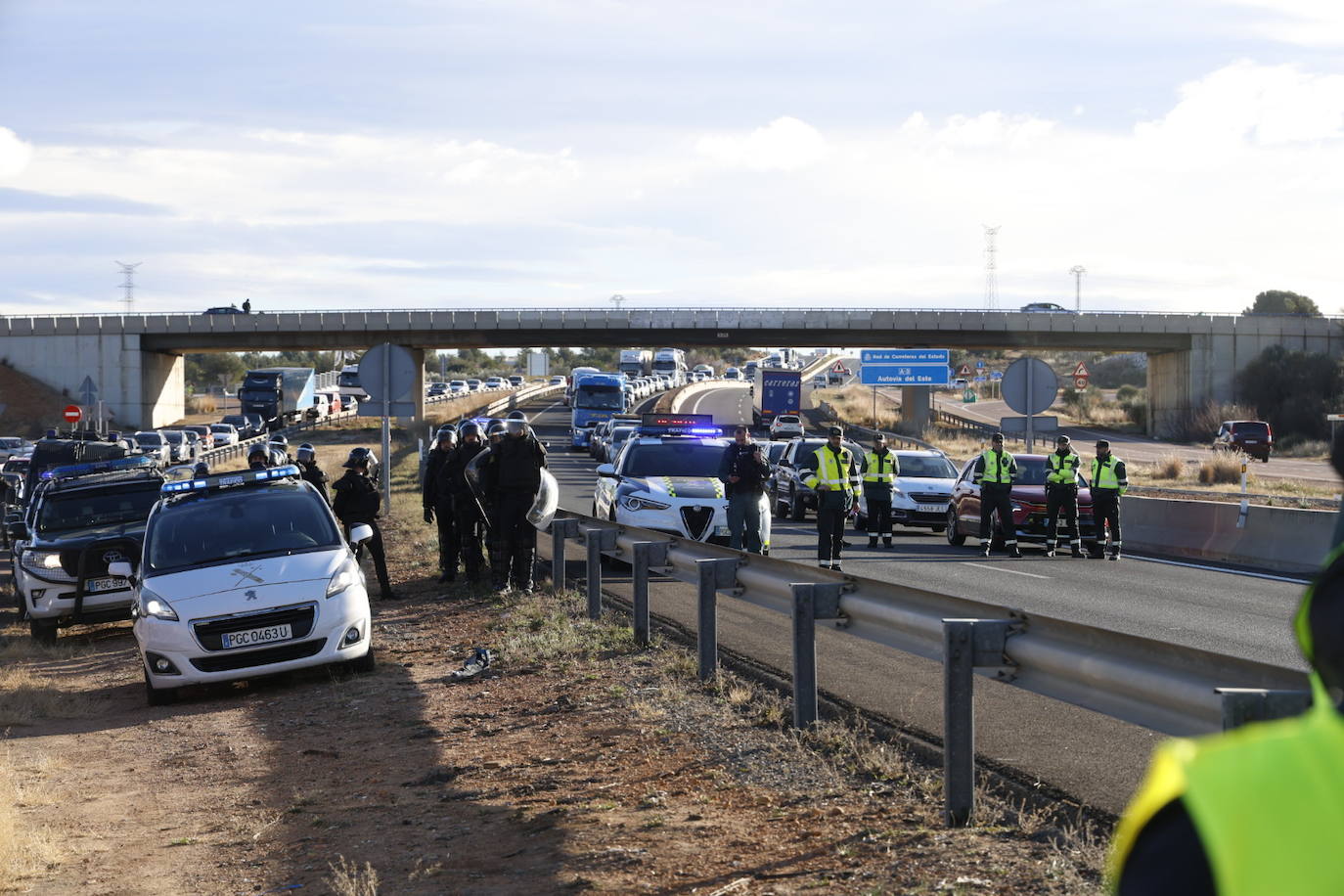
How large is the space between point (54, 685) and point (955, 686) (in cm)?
915

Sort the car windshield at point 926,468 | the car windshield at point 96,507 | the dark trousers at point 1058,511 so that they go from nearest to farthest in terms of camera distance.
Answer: the car windshield at point 96,507 → the dark trousers at point 1058,511 → the car windshield at point 926,468

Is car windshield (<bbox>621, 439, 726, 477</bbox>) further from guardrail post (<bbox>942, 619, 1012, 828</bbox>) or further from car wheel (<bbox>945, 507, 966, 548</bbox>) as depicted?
guardrail post (<bbox>942, 619, 1012, 828</bbox>)

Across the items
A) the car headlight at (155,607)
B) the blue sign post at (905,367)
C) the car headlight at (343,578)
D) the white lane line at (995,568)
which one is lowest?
the white lane line at (995,568)

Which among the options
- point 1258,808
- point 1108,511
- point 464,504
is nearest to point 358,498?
point 464,504

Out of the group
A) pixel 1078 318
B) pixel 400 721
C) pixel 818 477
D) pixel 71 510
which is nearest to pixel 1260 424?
pixel 1078 318

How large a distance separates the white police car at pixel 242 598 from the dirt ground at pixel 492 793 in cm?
31

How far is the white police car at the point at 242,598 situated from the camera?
1095 cm

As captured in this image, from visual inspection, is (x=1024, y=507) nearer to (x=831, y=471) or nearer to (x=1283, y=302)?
(x=831, y=471)

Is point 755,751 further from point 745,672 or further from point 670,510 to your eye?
point 670,510

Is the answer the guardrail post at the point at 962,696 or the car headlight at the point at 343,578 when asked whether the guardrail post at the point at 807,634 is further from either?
the car headlight at the point at 343,578

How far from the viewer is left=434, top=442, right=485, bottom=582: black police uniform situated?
17000 millimetres

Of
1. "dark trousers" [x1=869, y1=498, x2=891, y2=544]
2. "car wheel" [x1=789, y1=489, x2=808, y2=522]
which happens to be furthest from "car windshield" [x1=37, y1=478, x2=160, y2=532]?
"car wheel" [x1=789, y1=489, x2=808, y2=522]

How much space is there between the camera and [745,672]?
1053 cm

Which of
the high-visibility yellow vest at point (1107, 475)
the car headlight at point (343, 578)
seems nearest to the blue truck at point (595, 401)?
the high-visibility yellow vest at point (1107, 475)
